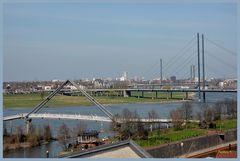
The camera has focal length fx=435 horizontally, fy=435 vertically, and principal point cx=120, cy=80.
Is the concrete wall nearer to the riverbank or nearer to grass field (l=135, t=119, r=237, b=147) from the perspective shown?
grass field (l=135, t=119, r=237, b=147)

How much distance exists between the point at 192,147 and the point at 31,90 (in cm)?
797

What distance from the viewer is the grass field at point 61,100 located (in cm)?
1116

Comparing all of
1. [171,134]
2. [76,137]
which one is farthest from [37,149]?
[171,134]

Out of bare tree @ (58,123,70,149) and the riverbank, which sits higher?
bare tree @ (58,123,70,149)

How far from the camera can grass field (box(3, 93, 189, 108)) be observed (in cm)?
1116

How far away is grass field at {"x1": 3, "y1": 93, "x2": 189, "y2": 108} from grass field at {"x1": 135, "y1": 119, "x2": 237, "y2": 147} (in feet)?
18.0

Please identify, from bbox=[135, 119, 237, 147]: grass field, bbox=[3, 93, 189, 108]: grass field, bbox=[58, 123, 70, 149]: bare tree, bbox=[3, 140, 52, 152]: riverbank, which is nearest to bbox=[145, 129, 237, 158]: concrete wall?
bbox=[135, 119, 237, 147]: grass field

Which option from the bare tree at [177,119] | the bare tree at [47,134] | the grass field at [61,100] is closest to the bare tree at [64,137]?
the bare tree at [47,134]

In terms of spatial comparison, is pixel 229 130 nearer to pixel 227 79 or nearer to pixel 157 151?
pixel 157 151

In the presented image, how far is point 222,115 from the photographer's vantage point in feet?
25.2

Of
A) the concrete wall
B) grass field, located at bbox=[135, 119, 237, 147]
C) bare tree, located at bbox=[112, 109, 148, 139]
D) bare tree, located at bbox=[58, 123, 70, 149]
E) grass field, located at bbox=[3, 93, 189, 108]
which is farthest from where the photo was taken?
grass field, located at bbox=[3, 93, 189, 108]

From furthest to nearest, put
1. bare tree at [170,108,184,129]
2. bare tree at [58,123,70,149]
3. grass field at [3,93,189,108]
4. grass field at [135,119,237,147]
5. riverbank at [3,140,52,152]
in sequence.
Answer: grass field at [3,93,189,108] → bare tree at [170,108,184,129] → riverbank at [3,140,52,152] → bare tree at [58,123,70,149] → grass field at [135,119,237,147]

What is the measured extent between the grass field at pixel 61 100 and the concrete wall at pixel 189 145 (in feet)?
19.5

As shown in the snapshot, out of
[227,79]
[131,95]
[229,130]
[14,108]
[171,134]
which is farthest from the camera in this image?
[131,95]
